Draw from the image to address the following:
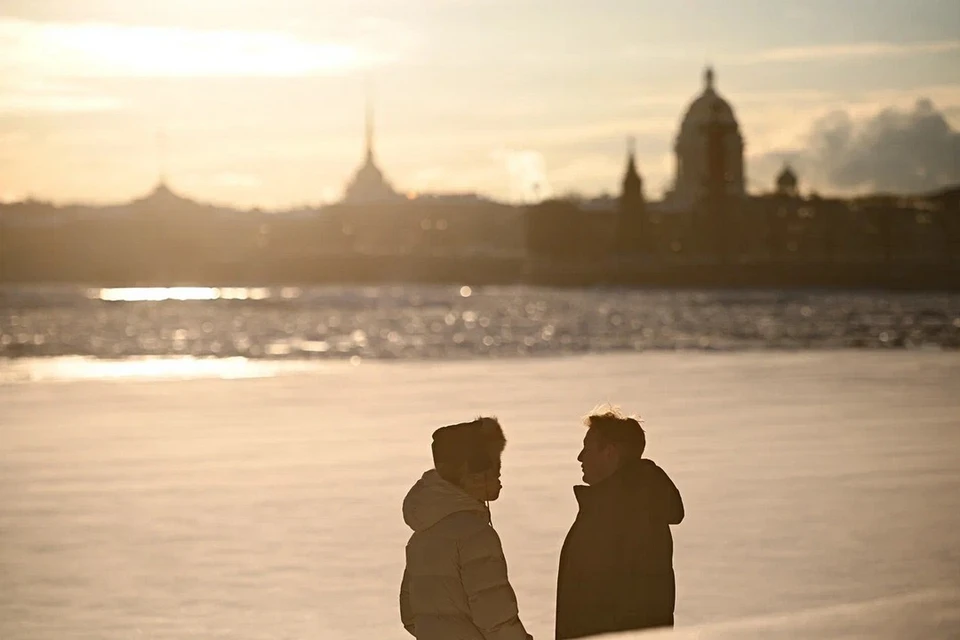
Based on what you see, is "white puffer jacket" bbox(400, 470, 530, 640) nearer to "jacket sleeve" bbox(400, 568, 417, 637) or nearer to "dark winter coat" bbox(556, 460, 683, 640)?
"jacket sleeve" bbox(400, 568, 417, 637)

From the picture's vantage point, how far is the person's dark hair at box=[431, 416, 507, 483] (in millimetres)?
4289

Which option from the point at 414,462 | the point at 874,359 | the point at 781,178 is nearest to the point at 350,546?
the point at 414,462

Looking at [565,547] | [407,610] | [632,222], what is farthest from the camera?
[632,222]

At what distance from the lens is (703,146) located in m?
178

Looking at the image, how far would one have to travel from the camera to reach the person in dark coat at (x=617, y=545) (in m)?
4.74

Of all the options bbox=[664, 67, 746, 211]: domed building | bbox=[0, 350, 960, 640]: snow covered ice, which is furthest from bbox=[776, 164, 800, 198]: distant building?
bbox=[0, 350, 960, 640]: snow covered ice

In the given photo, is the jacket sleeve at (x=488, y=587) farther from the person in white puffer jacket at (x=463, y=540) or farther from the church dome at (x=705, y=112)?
the church dome at (x=705, y=112)

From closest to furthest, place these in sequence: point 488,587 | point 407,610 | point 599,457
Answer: point 488,587 → point 407,610 → point 599,457

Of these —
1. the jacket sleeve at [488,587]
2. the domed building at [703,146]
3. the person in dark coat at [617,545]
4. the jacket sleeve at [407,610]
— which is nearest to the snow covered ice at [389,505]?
the person in dark coat at [617,545]

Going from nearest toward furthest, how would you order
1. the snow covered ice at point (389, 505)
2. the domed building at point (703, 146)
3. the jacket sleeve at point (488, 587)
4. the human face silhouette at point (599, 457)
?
the jacket sleeve at point (488, 587), the human face silhouette at point (599, 457), the snow covered ice at point (389, 505), the domed building at point (703, 146)

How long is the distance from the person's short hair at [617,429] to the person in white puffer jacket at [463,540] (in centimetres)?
39

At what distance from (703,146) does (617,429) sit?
578 ft

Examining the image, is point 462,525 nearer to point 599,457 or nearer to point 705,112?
point 599,457

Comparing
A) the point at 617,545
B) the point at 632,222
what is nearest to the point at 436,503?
the point at 617,545
